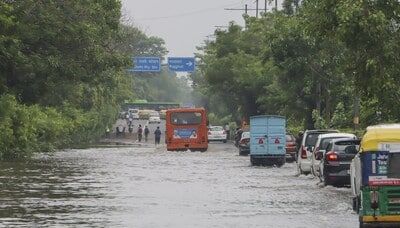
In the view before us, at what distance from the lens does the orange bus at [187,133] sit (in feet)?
214

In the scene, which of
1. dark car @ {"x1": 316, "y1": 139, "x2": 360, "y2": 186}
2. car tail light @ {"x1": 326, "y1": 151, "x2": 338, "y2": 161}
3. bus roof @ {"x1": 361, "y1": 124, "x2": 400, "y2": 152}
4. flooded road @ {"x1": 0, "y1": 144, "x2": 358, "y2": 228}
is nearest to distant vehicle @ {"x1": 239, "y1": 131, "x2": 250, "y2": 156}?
flooded road @ {"x1": 0, "y1": 144, "x2": 358, "y2": 228}

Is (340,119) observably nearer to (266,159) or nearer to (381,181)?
(266,159)

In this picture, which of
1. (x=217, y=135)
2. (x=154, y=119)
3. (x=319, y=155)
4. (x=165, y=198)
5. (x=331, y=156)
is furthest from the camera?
(x=154, y=119)

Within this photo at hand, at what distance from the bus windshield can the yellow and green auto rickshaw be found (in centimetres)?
4872

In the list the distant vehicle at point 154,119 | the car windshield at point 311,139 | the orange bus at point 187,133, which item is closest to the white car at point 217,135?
the orange bus at point 187,133

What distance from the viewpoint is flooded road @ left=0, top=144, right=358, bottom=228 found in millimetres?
19891

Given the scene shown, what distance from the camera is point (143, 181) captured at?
1276 inches

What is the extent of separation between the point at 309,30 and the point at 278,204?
448 centimetres

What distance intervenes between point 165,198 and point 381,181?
9.83m

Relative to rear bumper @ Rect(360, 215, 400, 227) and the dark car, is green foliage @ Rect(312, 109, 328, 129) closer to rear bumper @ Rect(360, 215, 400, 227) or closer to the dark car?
the dark car

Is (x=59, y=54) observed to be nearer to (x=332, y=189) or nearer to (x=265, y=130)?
(x=265, y=130)

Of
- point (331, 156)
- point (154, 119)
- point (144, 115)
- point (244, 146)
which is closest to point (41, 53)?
point (244, 146)

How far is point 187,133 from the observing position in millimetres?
65250

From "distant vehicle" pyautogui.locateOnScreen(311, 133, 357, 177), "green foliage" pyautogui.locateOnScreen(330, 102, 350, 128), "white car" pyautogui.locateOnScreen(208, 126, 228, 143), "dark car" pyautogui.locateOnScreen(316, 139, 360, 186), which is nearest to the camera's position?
"dark car" pyautogui.locateOnScreen(316, 139, 360, 186)
